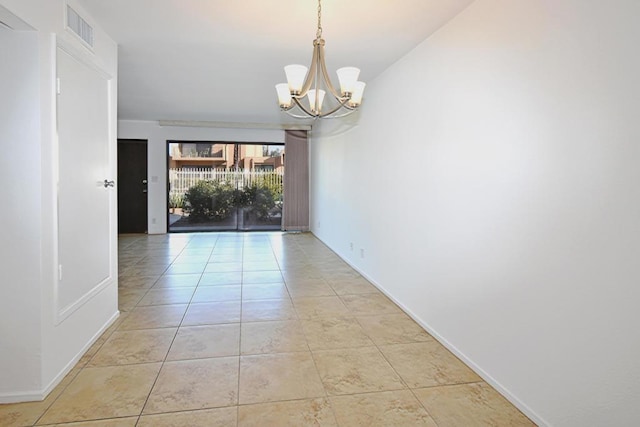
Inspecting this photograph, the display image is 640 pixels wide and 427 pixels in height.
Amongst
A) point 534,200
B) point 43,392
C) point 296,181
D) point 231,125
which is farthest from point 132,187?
point 534,200

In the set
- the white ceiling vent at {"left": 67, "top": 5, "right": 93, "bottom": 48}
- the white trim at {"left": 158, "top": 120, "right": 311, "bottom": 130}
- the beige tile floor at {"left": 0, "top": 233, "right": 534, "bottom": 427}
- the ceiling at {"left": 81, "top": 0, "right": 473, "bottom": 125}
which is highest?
the white trim at {"left": 158, "top": 120, "right": 311, "bottom": 130}

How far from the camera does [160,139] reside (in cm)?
762

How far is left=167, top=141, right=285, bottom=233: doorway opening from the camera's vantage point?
8008 millimetres

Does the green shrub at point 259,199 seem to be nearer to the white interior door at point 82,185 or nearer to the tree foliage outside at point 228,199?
the tree foliage outside at point 228,199

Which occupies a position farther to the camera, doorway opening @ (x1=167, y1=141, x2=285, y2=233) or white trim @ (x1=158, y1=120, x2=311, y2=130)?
doorway opening @ (x1=167, y1=141, x2=285, y2=233)

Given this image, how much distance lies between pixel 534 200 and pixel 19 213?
2.51 m

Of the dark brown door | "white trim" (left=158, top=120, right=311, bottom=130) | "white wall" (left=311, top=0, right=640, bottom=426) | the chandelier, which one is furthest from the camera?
the dark brown door

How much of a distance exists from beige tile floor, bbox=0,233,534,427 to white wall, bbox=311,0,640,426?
0.92 ft

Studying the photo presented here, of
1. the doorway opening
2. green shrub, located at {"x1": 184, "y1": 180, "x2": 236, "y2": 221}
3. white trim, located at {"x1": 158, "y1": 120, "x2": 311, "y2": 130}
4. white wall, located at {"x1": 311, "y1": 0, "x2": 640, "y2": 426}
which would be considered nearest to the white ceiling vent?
white wall, located at {"x1": 311, "y1": 0, "x2": 640, "y2": 426}

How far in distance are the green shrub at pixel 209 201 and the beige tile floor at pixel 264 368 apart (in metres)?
4.14

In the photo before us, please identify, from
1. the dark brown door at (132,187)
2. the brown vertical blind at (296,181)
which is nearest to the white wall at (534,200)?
the brown vertical blind at (296,181)

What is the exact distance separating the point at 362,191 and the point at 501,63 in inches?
102

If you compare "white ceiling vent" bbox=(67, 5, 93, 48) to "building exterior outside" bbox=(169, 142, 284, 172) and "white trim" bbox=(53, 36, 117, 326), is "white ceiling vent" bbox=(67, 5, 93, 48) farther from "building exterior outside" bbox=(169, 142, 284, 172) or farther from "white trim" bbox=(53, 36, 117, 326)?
"building exterior outside" bbox=(169, 142, 284, 172)

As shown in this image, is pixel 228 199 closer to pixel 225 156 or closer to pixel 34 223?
pixel 225 156
